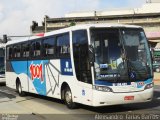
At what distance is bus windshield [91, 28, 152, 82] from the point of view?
14.2 m

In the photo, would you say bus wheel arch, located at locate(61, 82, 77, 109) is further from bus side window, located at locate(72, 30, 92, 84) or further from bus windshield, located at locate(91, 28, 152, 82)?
bus windshield, located at locate(91, 28, 152, 82)

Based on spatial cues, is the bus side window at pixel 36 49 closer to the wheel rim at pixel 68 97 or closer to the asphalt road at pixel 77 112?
the asphalt road at pixel 77 112

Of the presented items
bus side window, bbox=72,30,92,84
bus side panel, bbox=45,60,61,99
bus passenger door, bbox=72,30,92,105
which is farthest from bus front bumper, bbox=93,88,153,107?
bus side panel, bbox=45,60,61,99

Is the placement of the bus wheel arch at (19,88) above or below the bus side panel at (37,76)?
below

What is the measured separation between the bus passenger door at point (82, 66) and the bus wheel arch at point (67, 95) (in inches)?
36.4

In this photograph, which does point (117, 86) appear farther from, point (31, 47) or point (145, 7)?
point (145, 7)

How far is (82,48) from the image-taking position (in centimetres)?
1489

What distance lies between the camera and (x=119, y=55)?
47.3 feet

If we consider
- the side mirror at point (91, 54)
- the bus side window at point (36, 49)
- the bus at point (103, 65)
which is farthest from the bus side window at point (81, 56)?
the bus side window at point (36, 49)

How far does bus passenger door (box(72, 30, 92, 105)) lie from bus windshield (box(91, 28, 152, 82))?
Answer: 1.37ft

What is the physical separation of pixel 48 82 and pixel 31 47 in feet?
9.45

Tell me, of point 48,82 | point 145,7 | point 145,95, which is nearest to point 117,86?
point 145,95

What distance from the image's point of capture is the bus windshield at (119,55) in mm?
14172

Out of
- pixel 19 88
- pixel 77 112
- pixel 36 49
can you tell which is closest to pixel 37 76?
pixel 36 49
